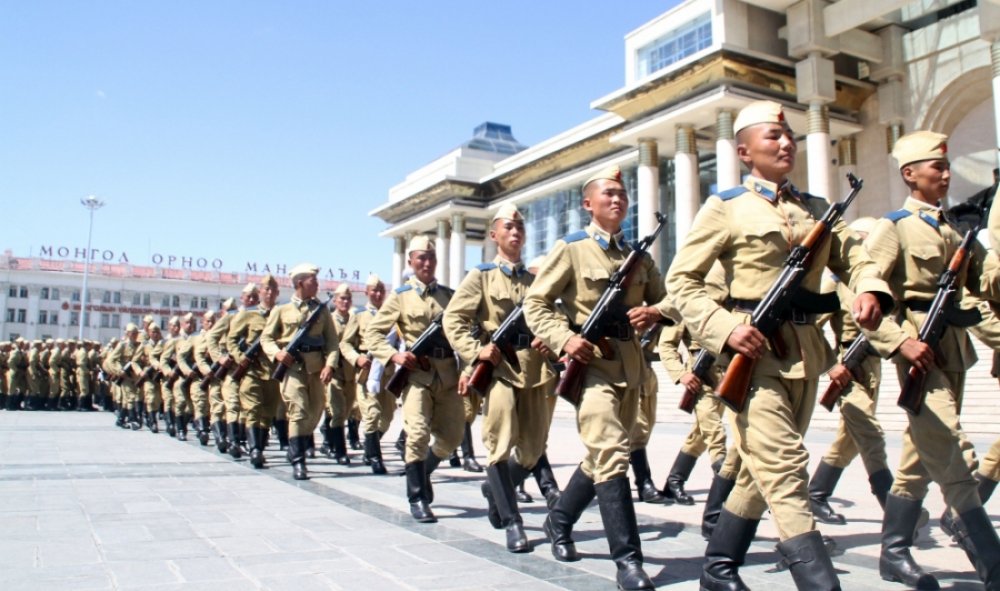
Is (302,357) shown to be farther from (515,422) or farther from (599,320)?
(599,320)

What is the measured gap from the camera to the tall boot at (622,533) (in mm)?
3793

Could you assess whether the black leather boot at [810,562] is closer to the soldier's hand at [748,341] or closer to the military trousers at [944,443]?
the soldier's hand at [748,341]

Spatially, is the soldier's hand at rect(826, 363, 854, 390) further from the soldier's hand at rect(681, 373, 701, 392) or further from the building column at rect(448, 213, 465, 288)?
the building column at rect(448, 213, 465, 288)

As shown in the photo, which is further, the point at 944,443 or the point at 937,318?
the point at 937,318

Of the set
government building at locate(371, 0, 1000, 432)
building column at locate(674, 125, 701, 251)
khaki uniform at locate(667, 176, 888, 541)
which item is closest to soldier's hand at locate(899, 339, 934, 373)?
khaki uniform at locate(667, 176, 888, 541)

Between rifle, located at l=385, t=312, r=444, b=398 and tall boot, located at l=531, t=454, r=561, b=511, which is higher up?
→ rifle, located at l=385, t=312, r=444, b=398

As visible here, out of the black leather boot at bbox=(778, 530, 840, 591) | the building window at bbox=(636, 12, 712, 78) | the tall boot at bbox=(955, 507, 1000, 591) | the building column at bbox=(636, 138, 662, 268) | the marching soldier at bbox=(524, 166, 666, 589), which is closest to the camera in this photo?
the black leather boot at bbox=(778, 530, 840, 591)

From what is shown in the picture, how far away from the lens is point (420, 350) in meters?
6.50

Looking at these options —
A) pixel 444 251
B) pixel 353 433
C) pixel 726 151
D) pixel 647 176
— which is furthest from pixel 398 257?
pixel 353 433

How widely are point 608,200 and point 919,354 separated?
173 cm

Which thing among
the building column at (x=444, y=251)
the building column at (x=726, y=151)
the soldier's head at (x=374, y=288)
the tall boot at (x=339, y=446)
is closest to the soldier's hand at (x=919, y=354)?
the soldier's head at (x=374, y=288)

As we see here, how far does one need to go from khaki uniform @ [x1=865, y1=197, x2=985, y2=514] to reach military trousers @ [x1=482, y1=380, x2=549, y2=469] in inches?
83.8

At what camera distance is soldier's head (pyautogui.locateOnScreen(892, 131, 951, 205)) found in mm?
4266

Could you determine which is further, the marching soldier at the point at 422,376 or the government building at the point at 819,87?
the government building at the point at 819,87
